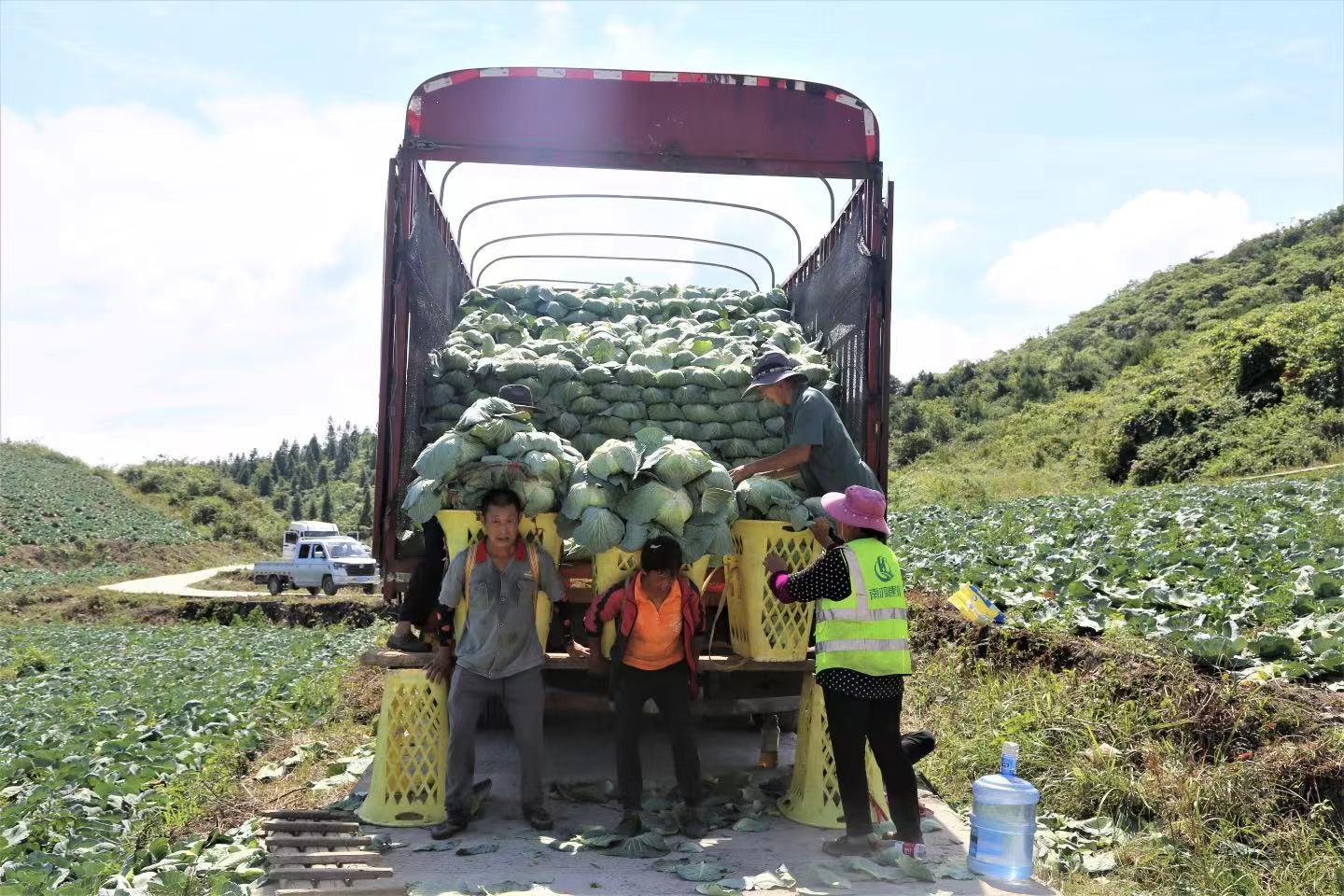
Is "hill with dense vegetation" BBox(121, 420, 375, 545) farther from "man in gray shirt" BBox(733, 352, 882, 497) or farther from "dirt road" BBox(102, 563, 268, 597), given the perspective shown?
"man in gray shirt" BBox(733, 352, 882, 497)

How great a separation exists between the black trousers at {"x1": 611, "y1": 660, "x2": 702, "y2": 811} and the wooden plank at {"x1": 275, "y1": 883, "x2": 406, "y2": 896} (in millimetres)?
1312

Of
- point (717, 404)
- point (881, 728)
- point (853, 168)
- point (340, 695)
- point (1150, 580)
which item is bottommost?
point (340, 695)

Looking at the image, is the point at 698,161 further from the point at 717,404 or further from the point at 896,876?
the point at 896,876

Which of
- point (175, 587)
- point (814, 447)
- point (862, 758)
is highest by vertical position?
point (814, 447)

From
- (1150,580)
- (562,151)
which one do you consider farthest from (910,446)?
(562,151)

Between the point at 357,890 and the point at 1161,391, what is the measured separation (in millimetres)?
29035

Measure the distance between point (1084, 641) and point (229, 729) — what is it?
595cm

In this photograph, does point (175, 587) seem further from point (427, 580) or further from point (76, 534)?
point (427, 580)

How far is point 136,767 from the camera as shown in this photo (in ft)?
20.0

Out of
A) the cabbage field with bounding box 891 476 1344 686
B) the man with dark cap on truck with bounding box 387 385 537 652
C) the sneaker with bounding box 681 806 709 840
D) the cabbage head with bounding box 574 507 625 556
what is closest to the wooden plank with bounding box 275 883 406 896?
the sneaker with bounding box 681 806 709 840

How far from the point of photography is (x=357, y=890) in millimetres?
3770

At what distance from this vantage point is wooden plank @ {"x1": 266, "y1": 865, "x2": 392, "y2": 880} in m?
3.79

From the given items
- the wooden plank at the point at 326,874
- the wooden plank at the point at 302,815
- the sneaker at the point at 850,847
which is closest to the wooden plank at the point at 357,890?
the wooden plank at the point at 326,874

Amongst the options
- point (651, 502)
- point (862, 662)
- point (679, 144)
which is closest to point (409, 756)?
point (651, 502)
